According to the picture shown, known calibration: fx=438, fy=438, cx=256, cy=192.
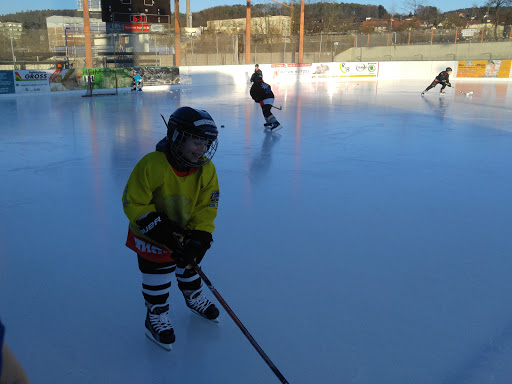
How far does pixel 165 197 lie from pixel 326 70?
29.5m

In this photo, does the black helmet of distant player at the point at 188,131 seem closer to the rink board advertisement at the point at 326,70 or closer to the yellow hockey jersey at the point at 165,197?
the yellow hockey jersey at the point at 165,197

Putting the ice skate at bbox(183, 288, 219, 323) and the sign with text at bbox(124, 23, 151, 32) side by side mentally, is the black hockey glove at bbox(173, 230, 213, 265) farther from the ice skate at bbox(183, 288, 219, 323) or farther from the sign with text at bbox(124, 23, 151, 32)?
the sign with text at bbox(124, 23, 151, 32)

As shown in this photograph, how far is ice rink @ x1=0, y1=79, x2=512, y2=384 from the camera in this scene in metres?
2.17

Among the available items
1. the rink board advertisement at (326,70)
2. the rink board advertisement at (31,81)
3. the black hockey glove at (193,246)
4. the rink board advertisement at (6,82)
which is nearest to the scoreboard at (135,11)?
the rink board advertisement at (31,81)

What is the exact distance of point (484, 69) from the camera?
27.1 m

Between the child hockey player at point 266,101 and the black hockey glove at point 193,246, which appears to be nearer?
the black hockey glove at point 193,246

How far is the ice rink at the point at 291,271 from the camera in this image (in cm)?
217

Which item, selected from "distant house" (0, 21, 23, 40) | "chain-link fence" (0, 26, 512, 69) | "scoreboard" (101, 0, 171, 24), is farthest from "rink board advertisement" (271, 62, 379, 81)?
"distant house" (0, 21, 23, 40)

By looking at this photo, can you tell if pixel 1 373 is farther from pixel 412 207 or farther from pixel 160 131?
pixel 160 131

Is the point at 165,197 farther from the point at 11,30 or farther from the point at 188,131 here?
the point at 11,30

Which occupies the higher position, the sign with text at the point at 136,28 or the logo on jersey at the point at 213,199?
the sign with text at the point at 136,28

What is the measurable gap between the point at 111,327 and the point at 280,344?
95cm

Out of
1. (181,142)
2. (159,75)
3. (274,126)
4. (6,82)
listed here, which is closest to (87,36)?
(159,75)

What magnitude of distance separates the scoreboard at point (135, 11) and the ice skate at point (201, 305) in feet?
71.7
